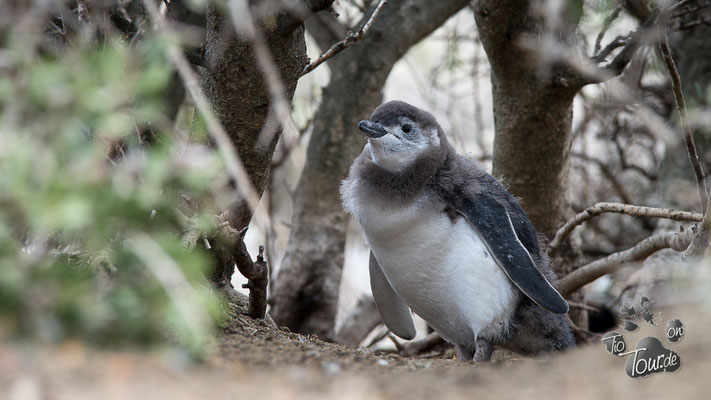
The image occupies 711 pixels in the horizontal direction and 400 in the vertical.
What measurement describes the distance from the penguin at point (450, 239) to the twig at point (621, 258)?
433 mm

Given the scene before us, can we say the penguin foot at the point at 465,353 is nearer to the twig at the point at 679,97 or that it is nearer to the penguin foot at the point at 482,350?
the penguin foot at the point at 482,350

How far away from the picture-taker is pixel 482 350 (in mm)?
2811

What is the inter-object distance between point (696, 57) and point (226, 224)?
11.4 ft

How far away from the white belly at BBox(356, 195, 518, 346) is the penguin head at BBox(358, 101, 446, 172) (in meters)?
0.19

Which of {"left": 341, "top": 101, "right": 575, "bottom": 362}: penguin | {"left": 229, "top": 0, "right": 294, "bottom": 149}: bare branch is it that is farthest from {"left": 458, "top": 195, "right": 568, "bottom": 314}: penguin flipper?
{"left": 229, "top": 0, "right": 294, "bottom": 149}: bare branch

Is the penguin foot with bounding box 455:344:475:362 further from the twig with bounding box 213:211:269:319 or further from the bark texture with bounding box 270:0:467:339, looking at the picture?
the bark texture with bounding box 270:0:467:339

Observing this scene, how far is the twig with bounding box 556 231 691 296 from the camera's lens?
2.87m

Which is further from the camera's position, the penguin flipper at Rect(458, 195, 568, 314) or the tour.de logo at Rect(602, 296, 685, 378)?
the penguin flipper at Rect(458, 195, 568, 314)

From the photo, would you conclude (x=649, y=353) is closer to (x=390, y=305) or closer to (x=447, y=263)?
(x=447, y=263)

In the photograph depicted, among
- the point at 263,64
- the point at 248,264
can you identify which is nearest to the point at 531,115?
the point at 248,264

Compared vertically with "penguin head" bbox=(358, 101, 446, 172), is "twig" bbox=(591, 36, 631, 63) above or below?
above

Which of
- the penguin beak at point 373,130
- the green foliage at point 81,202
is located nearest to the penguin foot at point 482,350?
the penguin beak at point 373,130

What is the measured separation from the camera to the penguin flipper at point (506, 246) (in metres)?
2.66

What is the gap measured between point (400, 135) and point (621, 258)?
1175 mm
